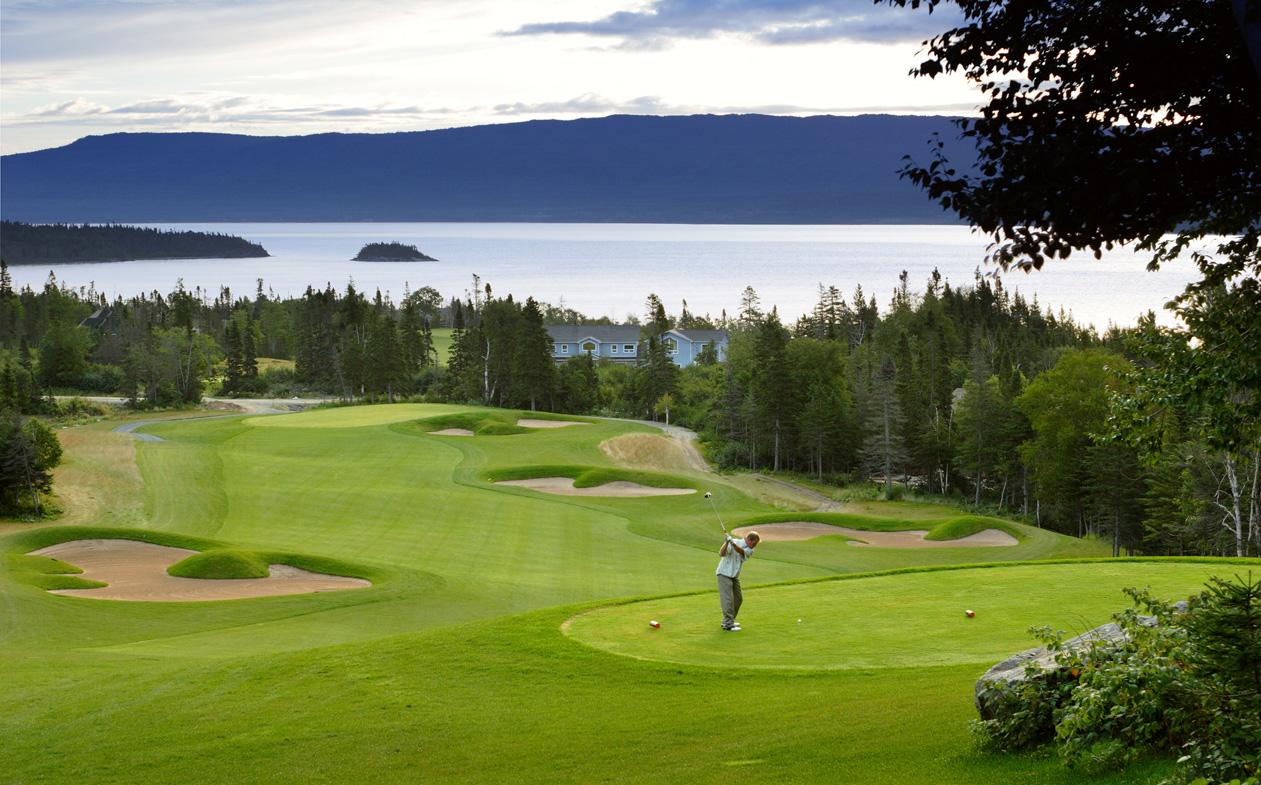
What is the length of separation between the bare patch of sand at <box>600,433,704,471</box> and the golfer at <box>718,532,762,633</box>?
4646 cm

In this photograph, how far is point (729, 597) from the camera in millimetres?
16766

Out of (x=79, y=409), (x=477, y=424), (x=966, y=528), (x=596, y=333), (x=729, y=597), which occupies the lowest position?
(x=966, y=528)

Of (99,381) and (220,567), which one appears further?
(99,381)

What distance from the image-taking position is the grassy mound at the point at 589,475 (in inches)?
2069

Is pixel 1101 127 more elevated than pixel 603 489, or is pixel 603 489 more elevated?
pixel 1101 127

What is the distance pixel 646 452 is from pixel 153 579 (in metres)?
40.6

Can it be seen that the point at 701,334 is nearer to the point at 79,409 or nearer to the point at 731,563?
the point at 79,409

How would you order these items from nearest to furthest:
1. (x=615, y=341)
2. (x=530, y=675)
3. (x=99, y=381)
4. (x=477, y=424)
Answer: (x=530, y=675) → (x=477, y=424) → (x=99, y=381) → (x=615, y=341)

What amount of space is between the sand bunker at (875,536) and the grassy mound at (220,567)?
16.7m

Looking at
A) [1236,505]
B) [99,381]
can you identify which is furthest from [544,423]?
[99,381]

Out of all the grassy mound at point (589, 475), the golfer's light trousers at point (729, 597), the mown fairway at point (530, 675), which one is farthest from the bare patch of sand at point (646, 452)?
the golfer's light trousers at point (729, 597)

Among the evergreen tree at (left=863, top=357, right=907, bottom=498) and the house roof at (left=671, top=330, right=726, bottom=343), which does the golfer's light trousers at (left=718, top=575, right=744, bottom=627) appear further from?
the house roof at (left=671, top=330, right=726, bottom=343)

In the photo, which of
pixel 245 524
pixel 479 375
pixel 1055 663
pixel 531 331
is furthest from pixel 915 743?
pixel 479 375

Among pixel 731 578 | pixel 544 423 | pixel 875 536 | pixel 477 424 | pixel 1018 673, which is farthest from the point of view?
pixel 544 423
